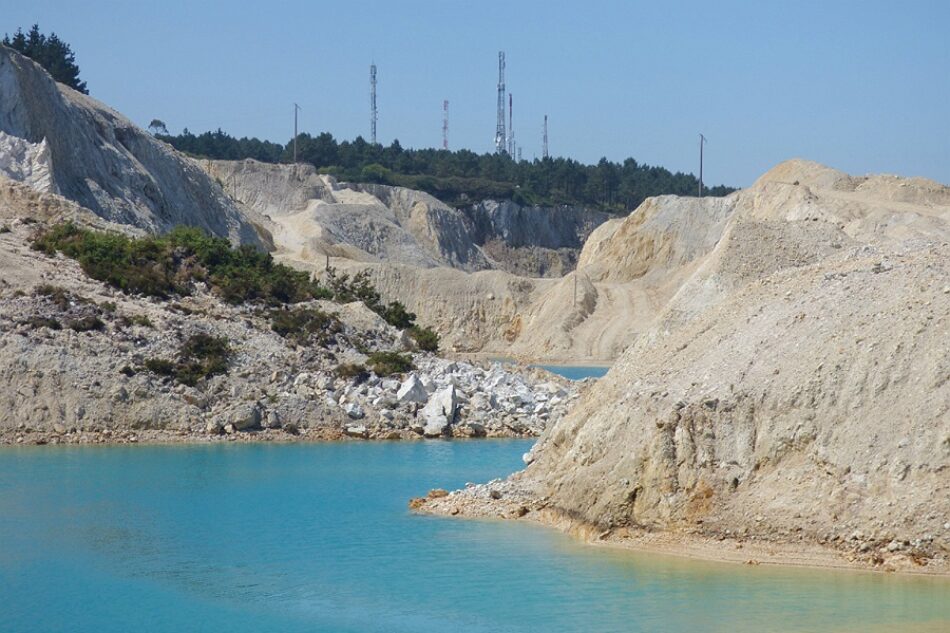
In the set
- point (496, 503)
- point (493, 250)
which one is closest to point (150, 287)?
point (496, 503)

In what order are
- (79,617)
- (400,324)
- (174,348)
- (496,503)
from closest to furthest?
(79,617)
(496,503)
(174,348)
(400,324)

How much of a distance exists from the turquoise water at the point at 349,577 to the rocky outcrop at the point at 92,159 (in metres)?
33.0

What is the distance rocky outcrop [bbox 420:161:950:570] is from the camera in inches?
705

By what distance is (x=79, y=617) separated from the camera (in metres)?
17.5

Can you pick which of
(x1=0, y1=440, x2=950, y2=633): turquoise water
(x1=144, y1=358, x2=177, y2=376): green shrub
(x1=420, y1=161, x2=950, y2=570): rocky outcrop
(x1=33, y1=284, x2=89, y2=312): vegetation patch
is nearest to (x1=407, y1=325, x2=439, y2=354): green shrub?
(x1=144, y1=358, x2=177, y2=376): green shrub

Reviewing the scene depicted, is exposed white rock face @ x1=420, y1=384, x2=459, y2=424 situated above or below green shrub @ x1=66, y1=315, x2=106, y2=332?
below

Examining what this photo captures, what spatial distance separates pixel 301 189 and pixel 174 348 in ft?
243

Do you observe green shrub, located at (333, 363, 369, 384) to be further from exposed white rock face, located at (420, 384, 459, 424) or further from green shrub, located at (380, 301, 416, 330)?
green shrub, located at (380, 301, 416, 330)

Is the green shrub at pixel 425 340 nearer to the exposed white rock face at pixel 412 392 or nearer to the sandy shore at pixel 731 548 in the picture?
the exposed white rock face at pixel 412 392

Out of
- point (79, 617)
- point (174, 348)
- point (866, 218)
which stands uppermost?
point (866, 218)

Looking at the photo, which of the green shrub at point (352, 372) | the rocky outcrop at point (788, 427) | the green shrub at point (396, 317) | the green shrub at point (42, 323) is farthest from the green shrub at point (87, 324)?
the rocky outcrop at point (788, 427)

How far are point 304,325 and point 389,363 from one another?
3034 mm

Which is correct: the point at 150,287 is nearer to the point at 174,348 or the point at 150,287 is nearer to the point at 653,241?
the point at 174,348

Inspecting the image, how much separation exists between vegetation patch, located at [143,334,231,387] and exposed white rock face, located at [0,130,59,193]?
1985cm
